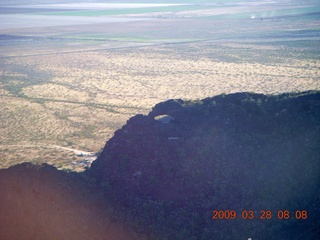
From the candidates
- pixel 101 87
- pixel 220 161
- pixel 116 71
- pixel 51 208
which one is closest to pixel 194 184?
pixel 220 161

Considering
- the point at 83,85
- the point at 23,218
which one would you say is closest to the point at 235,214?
the point at 23,218

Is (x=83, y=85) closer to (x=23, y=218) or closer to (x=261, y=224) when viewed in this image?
(x=23, y=218)

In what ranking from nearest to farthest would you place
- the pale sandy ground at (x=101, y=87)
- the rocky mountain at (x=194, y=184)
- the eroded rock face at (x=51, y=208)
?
1. the rocky mountain at (x=194, y=184)
2. the eroded rock face at (x=51, y=208)
3. the pale sandy ground at (x=101, y=87)

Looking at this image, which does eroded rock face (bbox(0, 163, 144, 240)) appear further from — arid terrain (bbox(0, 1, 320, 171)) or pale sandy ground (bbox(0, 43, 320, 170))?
pale sandy ground (bbox(0, 43, 320, 170))
